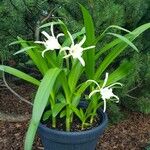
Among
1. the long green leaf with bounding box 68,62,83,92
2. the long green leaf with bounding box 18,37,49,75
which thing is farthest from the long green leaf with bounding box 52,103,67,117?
the long green leaf with bounding box 18,37,49,75

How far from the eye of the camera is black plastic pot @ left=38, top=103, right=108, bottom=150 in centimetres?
222

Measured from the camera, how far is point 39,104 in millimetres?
1954

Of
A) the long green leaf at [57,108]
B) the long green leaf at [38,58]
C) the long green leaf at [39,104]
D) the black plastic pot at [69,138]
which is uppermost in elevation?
the long green leaf at [38,58]

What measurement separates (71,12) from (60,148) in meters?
0.91

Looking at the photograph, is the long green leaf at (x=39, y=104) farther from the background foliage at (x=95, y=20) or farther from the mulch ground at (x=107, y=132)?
the mulch ground at (x=107, y=132)

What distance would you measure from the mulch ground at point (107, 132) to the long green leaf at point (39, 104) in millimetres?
838

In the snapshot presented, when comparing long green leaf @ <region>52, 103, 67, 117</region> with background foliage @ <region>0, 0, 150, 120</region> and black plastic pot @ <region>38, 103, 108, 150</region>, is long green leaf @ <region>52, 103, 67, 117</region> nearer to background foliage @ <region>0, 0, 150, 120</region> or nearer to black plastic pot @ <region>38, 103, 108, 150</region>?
black plastic pot @ <region>38, 103, 108, 150</region>

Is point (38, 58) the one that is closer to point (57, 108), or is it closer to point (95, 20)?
point (57, 108)

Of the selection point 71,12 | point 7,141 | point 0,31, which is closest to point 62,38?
point 71,12

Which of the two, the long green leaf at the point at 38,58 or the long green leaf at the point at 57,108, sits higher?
the long green leaf at the point at 38,58

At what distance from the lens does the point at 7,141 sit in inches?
112

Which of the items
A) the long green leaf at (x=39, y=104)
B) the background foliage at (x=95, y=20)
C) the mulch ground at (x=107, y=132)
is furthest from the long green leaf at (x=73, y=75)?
the mulch ground at (x=107, y=132)

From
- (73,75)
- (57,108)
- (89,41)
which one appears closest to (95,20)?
(89,41)

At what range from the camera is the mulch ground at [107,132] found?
9.31 feet
